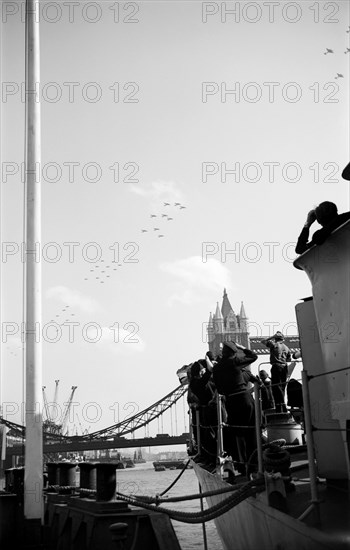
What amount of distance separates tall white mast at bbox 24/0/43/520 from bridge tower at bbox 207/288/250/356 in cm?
1816

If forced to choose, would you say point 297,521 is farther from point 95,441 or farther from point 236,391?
point 95,441

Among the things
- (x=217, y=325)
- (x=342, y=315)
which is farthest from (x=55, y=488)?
(x=217, y=325)

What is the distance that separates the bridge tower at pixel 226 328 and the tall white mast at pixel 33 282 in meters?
18.2

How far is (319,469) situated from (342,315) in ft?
5.48

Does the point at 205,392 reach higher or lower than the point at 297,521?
higher

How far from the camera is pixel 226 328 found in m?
29.3

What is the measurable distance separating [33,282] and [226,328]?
883 inches

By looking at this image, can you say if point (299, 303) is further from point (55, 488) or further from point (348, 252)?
point (55, 488)

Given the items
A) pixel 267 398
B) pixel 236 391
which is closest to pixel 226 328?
pixel 267 398

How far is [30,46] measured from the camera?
8.21 meters

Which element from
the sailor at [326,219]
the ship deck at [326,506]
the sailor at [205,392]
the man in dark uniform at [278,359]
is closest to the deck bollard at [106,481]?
the ship deck at [326,506]

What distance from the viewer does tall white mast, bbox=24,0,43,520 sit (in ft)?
22.2

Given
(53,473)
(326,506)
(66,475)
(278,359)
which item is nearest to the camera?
(326,506)

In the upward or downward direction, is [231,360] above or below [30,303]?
below
